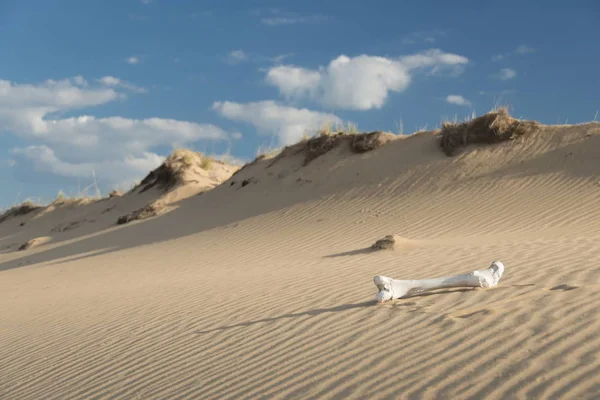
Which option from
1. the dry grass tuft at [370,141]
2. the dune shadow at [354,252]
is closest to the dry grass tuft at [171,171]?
the dry grass tuft at [370,141]

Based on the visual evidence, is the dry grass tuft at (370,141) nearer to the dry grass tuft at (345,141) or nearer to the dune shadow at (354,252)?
the dry grass tuft at (345,141)

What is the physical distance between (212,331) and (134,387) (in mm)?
1217

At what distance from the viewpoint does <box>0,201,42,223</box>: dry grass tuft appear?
32000 mm

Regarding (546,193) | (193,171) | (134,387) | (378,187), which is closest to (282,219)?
(378,187)

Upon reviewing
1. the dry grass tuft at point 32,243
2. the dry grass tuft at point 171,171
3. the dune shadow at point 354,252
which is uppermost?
the dry grass tuft at point 171,171

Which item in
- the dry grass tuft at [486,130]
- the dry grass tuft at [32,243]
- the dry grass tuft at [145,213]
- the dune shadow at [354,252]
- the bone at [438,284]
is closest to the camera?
the bone at [438,284]

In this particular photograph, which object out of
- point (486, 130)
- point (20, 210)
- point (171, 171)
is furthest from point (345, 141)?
point (20, 210)

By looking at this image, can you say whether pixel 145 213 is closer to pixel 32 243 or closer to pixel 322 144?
pixel 32 243

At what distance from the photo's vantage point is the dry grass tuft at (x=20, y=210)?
105 ft

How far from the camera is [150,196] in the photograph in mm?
24859

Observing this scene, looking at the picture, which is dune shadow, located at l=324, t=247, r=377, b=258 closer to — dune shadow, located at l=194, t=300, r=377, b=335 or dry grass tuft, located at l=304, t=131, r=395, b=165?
dune shadow, located at l=194, t=300, r=377, b=335

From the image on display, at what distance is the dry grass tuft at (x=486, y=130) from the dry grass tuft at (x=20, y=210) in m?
22.2

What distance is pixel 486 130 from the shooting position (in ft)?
55.5

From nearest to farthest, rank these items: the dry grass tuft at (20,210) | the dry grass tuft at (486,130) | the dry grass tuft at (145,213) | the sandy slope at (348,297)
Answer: the sandy slope at (348,297), the dry grass tuft at (486,130), the dry grass tuft at (145,213), the dry grass tuft at (20,210)
